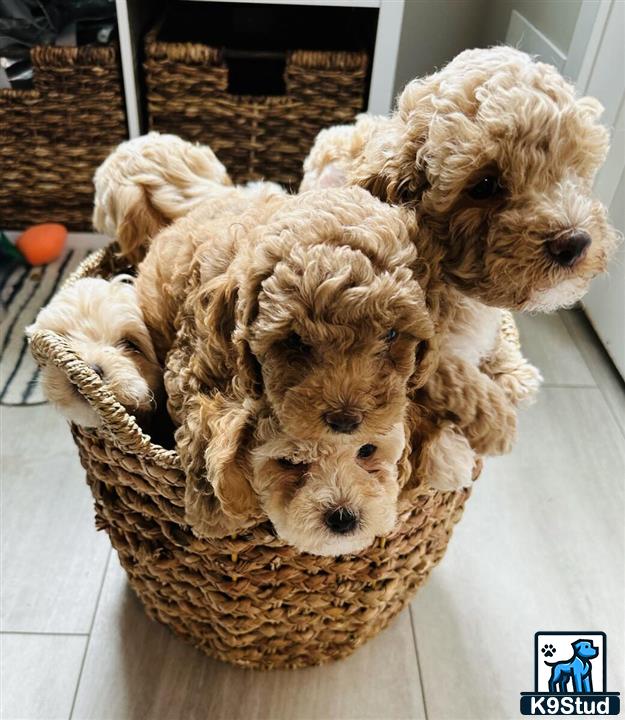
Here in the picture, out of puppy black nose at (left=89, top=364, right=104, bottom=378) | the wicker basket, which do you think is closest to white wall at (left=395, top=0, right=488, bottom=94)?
the wicker basket

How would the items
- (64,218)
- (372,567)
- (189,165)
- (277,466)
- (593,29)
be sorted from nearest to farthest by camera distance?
(277,466) < (372,567) < (189,165) < (593,29) < (64,218)

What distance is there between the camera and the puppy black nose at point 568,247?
0.63m

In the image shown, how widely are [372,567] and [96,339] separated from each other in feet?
1.50

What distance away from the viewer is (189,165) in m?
1.17

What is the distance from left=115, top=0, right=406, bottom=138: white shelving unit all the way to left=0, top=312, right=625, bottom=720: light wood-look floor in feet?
2.32

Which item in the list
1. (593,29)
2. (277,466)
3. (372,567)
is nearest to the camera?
(277,466)

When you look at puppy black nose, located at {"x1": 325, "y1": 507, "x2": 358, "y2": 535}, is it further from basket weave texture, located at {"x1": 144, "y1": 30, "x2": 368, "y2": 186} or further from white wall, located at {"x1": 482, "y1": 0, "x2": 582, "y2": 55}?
white wall, located at {"x1": 482, "y1": 0, "x2": 582, "y2": 55}

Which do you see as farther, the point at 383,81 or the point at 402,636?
the point at 383,81

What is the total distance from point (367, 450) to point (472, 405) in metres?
0.14

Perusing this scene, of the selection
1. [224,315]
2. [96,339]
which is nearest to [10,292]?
[96,339]

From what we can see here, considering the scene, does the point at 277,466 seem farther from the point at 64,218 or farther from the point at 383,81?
the point at 64,218

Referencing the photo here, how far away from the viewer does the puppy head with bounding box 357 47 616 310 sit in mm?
628

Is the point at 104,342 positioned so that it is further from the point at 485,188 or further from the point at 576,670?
the point at 576,670

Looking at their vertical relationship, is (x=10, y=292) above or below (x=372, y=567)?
below
